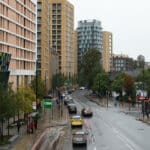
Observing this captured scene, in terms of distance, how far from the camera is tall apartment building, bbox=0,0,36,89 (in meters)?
95.8

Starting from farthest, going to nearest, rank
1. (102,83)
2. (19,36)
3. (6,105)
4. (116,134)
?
1. (102,83)
2. (19,36)
3. (116,134)
4. (6,105)

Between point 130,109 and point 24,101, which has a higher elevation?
point 24,101

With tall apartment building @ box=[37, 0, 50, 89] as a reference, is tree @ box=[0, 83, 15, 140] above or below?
below

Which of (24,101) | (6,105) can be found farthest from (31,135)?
(24,101)

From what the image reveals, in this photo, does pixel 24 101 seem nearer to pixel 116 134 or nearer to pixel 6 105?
pixel 116 134

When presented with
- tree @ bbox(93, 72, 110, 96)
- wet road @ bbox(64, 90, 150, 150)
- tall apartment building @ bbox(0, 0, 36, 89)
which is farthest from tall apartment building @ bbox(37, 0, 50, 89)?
wet road @ bbox(64, 90, 150, 150)

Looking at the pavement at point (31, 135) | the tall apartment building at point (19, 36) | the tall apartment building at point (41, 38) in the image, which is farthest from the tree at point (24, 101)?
the tall apartment building at point (41, 38)

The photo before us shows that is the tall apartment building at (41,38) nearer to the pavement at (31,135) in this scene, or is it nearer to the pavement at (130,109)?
the pavement at (130,109)

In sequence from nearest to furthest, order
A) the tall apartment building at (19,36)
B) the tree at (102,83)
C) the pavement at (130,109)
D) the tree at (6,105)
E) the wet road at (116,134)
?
Result: the wet road at (116,134) < the tree at (6,105) < the pavement at (130,109) < the tall apartment building at (19,36) < the tree at (102,83)

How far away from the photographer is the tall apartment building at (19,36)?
95750mm

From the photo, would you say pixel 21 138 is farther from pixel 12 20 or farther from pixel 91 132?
pixel 12 20

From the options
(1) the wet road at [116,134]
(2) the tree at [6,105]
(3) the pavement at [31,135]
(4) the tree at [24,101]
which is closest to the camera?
(1) the wet road at [116,134]

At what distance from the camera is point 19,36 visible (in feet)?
359

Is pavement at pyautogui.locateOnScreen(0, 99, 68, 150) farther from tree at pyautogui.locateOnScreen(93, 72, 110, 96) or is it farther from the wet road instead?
tree at pyautogui.locateOnScreen(93, 72, 110, 96)
